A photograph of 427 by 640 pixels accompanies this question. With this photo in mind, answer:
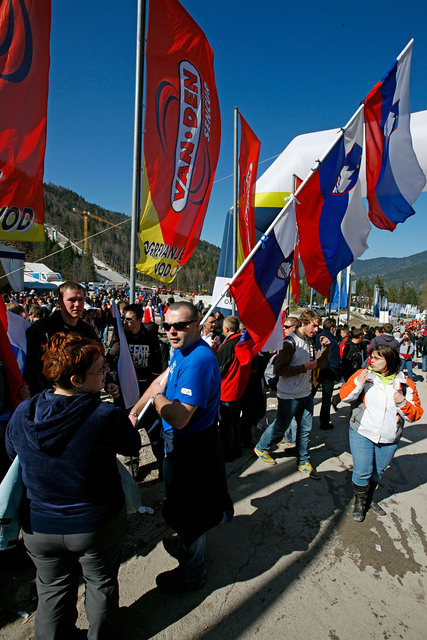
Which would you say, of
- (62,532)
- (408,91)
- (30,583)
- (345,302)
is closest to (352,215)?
(408,91)

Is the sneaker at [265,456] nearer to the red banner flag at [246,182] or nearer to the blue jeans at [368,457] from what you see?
the blue jeans at [368,457]

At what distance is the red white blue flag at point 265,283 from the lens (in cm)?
338

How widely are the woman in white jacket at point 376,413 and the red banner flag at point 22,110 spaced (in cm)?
351

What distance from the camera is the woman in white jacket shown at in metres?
3.08

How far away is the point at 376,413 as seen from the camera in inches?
124

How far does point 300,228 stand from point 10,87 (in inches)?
121

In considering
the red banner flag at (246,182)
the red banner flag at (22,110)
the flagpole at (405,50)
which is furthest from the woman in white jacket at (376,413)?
the red banner flag at (246,182)

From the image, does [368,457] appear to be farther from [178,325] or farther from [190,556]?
[178,325]

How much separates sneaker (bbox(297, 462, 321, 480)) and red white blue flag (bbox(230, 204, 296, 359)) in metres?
1.67

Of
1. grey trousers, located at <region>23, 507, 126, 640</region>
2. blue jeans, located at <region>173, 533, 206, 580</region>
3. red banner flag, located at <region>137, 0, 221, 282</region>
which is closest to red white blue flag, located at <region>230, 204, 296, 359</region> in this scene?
red banner flag, located at <region>137, 0, 221, 282</region>

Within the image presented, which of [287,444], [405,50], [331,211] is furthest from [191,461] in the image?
[405,50]

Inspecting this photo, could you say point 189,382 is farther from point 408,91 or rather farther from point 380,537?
point 408,91

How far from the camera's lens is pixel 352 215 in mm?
4645

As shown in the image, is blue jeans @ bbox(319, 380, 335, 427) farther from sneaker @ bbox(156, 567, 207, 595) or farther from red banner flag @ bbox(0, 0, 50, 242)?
red banner flag @ bbox(0, 0, 50, 242)
